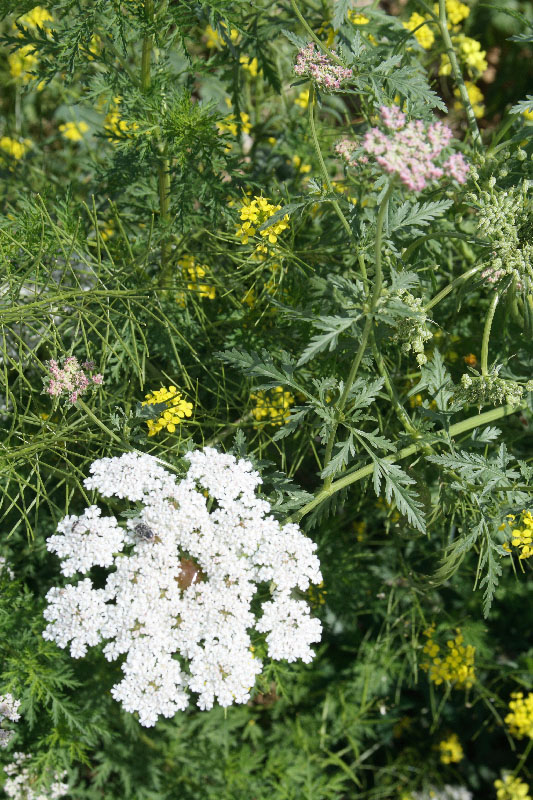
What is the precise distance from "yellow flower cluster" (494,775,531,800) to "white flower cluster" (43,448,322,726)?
243cm

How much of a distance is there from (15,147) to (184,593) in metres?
3.03

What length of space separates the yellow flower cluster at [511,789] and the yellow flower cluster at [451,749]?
225 millimetres

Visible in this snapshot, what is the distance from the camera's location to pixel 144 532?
2029mm

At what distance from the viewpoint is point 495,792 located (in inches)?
161

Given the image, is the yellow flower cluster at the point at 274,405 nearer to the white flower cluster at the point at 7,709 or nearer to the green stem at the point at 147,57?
the green stem at the point at 147,57

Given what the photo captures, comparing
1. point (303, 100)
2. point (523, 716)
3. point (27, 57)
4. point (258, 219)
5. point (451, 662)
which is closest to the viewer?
point (258, 219)

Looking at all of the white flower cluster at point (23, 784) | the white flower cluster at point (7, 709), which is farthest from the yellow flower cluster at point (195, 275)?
the white flower cluster at point (23, 784)

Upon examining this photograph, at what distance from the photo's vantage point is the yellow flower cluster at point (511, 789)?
369 cm

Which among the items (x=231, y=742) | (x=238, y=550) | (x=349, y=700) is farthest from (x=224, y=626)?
(x=349, y=700)

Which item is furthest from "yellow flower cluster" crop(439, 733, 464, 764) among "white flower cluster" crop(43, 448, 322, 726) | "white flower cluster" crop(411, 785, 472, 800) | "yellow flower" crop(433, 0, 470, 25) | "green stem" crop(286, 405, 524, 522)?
"yellow flower" crop(433, 0, 470, 25)

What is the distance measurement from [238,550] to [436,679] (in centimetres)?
172

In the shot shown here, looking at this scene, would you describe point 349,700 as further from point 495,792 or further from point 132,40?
point 132,40

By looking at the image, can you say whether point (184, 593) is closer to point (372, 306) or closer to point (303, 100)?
point (372, 306)

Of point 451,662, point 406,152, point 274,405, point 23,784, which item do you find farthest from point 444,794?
point 406,152
